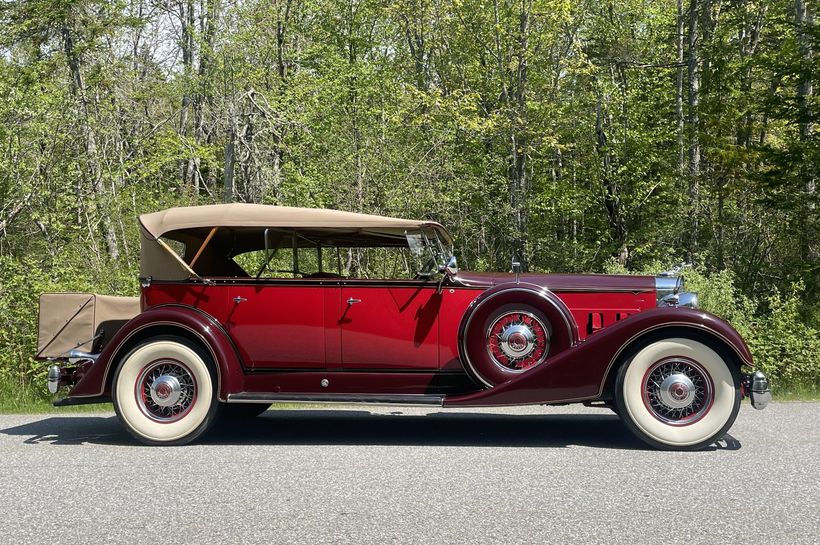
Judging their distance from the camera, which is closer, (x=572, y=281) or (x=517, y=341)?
(x=517, y=341)

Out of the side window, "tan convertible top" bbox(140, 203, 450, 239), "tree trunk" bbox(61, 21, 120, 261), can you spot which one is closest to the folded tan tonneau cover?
"tan convertible top" bbox(140, 203, 450, 239)

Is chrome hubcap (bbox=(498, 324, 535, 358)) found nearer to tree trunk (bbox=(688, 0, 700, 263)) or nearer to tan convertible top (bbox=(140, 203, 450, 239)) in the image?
tan convertible top (bbox=(140, 203, 450, 239))

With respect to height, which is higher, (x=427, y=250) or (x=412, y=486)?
(x=427, y=250)

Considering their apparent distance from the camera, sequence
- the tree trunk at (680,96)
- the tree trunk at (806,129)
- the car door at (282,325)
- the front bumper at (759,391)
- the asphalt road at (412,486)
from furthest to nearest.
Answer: the tree trunk at (680,96) → the tree trunk at (806,129) → the car door at (282,325) → the front bumper at (759,391) → the asphalt road at (412,486)

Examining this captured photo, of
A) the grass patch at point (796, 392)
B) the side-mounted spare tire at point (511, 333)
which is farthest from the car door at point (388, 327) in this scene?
the grass patch at point (796, 392)

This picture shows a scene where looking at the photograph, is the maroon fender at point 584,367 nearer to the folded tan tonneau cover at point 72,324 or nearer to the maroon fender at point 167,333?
the maroon fender at point 167,333

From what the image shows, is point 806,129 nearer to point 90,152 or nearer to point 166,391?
point 90,152

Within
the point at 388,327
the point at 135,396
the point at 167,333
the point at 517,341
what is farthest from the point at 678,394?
the point at 135,396

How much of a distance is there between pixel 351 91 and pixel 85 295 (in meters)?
14.3

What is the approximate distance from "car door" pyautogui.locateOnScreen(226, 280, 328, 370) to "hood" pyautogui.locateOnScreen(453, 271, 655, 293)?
1170mm

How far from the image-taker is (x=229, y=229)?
269 inches

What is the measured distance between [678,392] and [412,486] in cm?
225

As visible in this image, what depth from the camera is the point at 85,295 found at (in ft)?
22.9

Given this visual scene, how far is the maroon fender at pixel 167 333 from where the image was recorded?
630 cm
